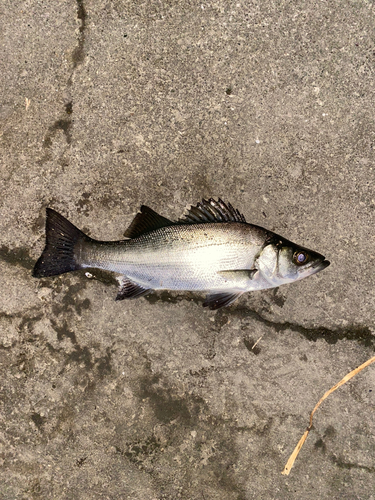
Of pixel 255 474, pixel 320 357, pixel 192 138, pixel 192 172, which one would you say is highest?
pixel 192 138

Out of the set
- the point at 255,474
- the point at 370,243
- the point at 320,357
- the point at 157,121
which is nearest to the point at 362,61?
the point at 370,243

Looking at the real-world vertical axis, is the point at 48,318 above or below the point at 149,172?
below

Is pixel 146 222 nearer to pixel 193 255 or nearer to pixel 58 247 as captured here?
pixel 193 255

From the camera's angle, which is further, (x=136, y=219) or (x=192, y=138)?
(x=192, y=138)

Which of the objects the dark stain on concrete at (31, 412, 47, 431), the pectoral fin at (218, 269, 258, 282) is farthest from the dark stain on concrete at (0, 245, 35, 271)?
the pectoral fin at (218, 269, 258, 282)

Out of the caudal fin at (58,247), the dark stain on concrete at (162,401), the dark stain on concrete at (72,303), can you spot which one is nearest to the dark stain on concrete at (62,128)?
the caudal fin at (58,247)

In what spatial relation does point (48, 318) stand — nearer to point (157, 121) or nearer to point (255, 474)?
point (157, 121)

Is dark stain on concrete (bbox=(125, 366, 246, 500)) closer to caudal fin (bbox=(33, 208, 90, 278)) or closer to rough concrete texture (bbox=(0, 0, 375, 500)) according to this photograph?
rough concrete texture (bbox=(0, 0, 375, 500))
